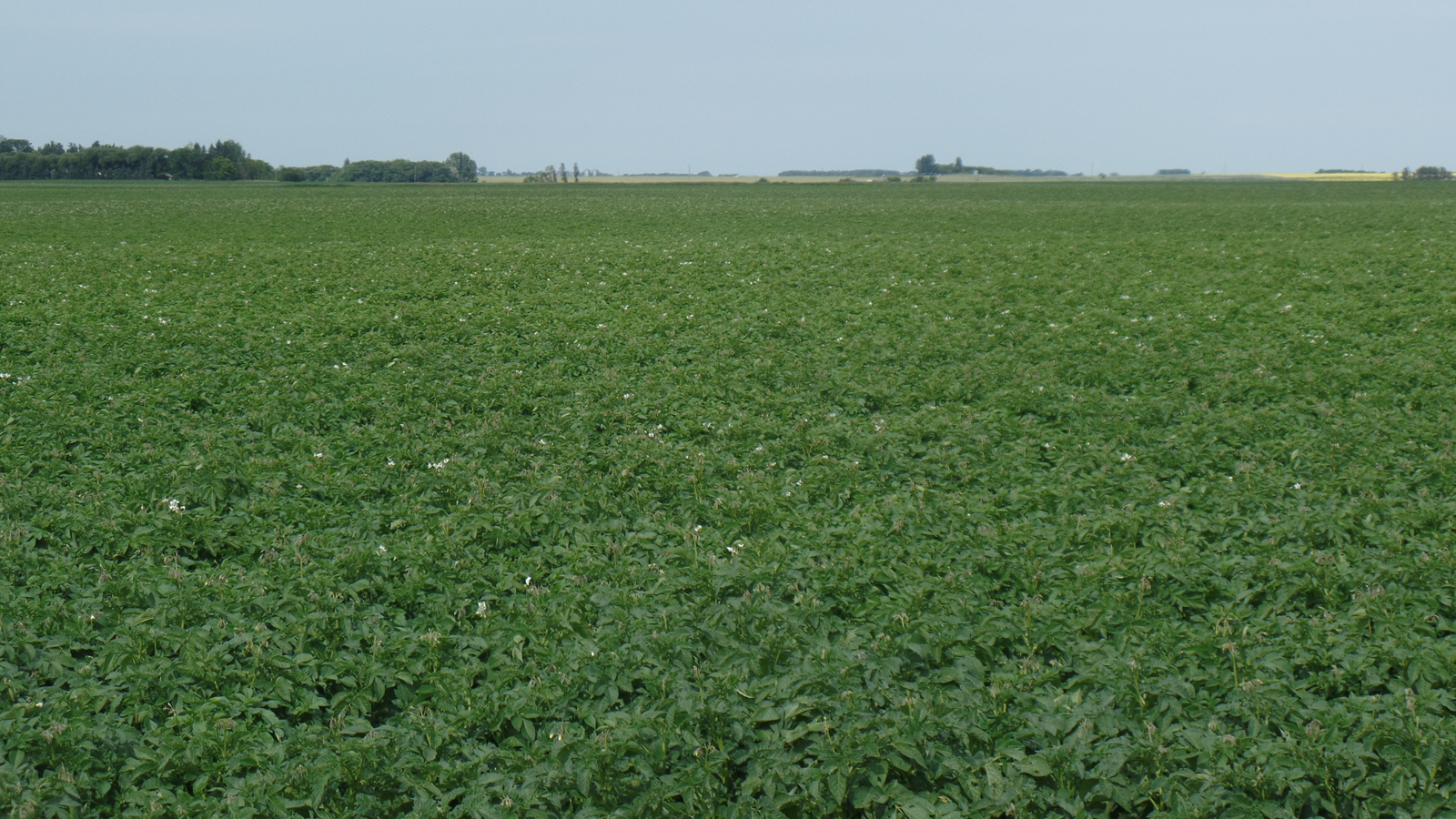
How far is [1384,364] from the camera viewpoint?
10.1m

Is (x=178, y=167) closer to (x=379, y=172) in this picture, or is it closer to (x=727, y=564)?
(x=379, y=172)

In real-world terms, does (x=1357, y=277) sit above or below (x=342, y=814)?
above

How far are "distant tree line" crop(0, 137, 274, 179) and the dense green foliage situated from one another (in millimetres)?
130237

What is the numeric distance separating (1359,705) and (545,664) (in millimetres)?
3735

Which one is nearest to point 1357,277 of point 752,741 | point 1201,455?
point 1201,455

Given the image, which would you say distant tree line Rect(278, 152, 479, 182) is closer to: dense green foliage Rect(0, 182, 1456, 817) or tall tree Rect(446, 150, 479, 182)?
tall tree Rect(446, 150, 479, 182)

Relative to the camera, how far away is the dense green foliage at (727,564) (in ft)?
12.3

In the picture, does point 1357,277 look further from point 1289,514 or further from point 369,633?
point 369,633

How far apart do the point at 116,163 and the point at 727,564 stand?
142186 mm

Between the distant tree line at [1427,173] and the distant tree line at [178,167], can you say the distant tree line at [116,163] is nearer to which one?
the distant tree line at [178,167]

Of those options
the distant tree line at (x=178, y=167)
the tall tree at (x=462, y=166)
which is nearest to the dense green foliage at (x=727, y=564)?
the distant tree line at (x=178, y=167)

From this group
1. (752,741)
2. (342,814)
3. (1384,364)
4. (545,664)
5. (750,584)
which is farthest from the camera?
(1384,364)

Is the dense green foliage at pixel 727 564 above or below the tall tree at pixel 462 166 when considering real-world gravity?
below

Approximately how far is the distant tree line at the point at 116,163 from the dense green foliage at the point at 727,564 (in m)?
130
